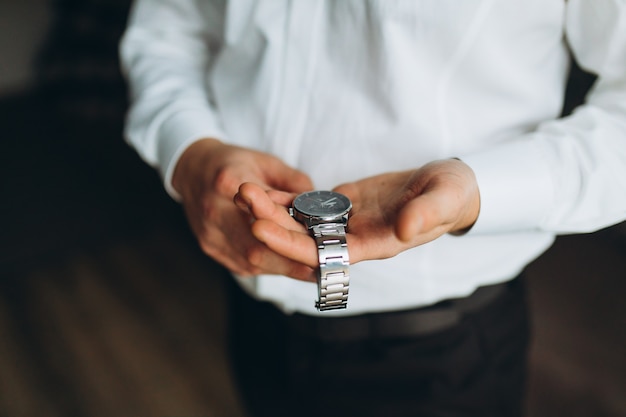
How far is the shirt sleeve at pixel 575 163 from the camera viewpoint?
0.62 metres

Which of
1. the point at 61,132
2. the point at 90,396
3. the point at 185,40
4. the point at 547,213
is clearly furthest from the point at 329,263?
the point at 61,132

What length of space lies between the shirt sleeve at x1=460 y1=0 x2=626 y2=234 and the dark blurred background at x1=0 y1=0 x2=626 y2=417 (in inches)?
16.6

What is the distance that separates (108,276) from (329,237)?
1.91 metres

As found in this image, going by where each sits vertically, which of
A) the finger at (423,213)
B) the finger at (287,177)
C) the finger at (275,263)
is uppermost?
the finger at (423,213)

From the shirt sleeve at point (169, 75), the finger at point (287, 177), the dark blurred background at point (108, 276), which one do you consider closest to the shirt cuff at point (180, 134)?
the shirt sleeve at point (169, 75)

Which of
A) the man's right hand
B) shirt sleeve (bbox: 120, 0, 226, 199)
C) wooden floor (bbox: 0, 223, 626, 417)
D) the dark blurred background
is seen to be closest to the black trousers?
the man's right hand

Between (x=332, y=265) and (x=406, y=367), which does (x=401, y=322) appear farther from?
(x=332, y=265)

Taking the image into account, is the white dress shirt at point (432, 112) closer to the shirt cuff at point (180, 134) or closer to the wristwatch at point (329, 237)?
the shirt cuff at point (180, 134)

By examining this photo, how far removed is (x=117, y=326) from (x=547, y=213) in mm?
1767

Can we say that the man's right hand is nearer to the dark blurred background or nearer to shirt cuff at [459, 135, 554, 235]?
shirt cuff at [459, 135, 554, 235]

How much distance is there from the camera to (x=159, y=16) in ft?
3.04

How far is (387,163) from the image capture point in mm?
735

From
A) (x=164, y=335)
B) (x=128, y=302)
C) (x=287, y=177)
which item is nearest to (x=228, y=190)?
(x=287, y=177)

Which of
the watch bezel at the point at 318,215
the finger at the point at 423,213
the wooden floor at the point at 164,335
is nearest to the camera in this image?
the finger at the point at 423,213
